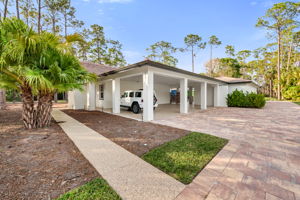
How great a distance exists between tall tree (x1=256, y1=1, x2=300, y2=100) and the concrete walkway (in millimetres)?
29297

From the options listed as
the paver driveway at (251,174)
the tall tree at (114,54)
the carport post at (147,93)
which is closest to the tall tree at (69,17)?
the tall tree at (114,54)

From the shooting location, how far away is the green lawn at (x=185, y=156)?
2355 millimetres

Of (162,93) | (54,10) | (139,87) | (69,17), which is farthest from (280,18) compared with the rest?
(54,10)

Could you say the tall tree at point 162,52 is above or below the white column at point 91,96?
above

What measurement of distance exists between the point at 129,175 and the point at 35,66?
5.09m

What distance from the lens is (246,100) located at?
502 inches

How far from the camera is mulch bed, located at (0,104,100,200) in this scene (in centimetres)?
189

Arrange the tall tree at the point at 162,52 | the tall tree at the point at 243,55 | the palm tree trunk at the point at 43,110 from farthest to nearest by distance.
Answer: the tall tree at the point at 243,55 < the tall tree at the point at 162,52 < the palm tree trunk at the point at 43,110

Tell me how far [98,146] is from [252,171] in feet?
11.9

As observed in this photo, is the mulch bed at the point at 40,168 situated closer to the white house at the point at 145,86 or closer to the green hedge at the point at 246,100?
the white house at the point at 145,86

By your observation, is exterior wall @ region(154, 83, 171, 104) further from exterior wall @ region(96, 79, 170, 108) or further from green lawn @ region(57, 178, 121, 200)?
green lawn @ region(57, 178, 121, 200)

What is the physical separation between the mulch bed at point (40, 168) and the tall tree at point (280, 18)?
3016 centimetres

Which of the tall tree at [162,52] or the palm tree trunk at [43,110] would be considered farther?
the tall tree at [162,52]

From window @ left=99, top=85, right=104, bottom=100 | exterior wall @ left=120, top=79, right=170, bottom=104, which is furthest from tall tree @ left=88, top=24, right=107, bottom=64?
exterior wall @ left=120, top=79, right=170, bottom=104
